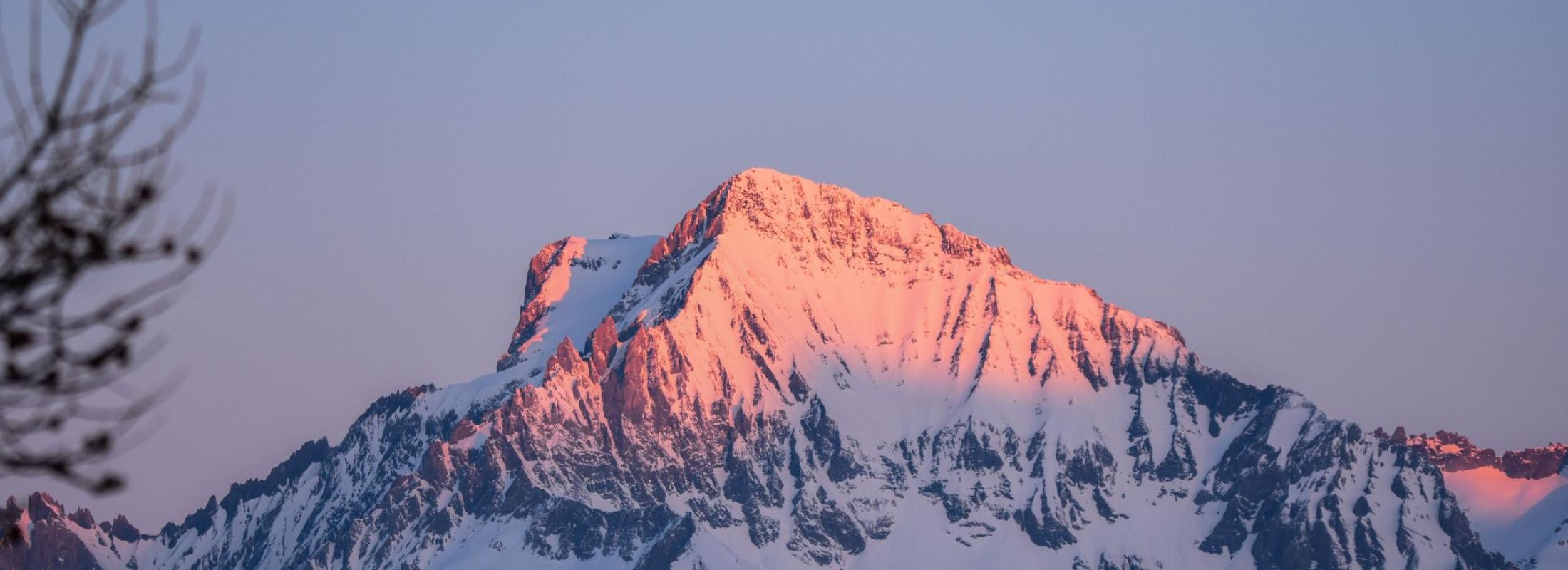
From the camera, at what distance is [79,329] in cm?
1783

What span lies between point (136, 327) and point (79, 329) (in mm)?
328

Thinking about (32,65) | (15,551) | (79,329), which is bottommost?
(15,551)

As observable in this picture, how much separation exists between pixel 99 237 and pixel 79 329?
57 cm

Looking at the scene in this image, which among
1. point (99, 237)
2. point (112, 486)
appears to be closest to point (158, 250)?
point (99, 237)

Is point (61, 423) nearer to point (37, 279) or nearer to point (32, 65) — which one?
point (37, 279)

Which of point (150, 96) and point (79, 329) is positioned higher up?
point (150, 96)

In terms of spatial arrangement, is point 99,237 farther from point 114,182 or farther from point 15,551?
point 15,551

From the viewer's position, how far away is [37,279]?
704 inches

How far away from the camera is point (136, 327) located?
58.8 feet

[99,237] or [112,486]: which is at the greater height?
[99,237]

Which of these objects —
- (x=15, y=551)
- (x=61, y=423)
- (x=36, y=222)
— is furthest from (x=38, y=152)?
(x=15, y=551)

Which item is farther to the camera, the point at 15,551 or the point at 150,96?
the point at 15,551

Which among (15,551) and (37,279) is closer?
(37,279)

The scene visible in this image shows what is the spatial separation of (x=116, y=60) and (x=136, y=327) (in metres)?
1.74
